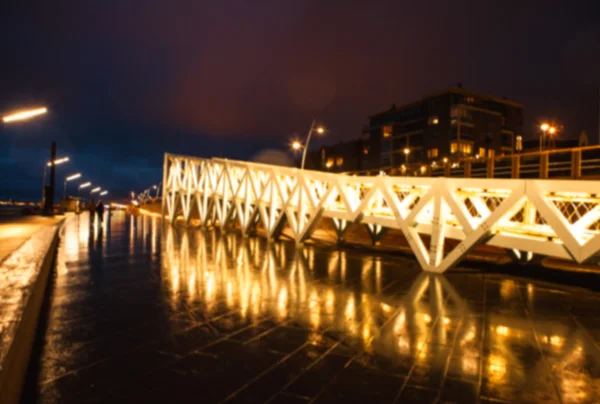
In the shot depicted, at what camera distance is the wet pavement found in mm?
3639

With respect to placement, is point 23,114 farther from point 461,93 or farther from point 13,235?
point 461,93

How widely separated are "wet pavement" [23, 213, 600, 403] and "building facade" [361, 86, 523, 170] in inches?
2019

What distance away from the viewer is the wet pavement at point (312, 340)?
3.64 metres

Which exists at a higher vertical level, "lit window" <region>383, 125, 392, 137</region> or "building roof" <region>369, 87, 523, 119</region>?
"building roof" <region>369, 87, 523, 119</region>

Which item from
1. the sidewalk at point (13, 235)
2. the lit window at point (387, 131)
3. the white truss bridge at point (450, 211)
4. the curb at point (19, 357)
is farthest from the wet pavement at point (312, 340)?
the lit window at point (387, 131)

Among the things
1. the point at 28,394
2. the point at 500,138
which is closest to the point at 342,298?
the point at 28,394

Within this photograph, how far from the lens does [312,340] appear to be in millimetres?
4906

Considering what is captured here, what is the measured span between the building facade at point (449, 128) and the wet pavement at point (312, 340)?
5127 centimetres

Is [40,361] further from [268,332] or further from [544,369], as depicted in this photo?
[544,369]

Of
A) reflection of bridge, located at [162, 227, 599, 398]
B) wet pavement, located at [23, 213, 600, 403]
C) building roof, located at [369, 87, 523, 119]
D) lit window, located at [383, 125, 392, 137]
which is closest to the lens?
wet pavement, located at [23, 213, 600, 403]

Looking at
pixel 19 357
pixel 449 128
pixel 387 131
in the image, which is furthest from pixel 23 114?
pixel 387 131

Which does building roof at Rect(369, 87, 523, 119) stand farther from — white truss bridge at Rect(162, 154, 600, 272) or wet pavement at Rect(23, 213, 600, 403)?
wet pavement at Rect(23, 213, 600, 403)

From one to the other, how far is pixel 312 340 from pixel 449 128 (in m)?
59.7

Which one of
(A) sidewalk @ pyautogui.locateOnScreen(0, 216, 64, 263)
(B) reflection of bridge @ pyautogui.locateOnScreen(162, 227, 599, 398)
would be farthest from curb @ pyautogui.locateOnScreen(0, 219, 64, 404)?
(A) sidewalk @ pyautogui.locateOnScreen(0, 216, 64, 263)
